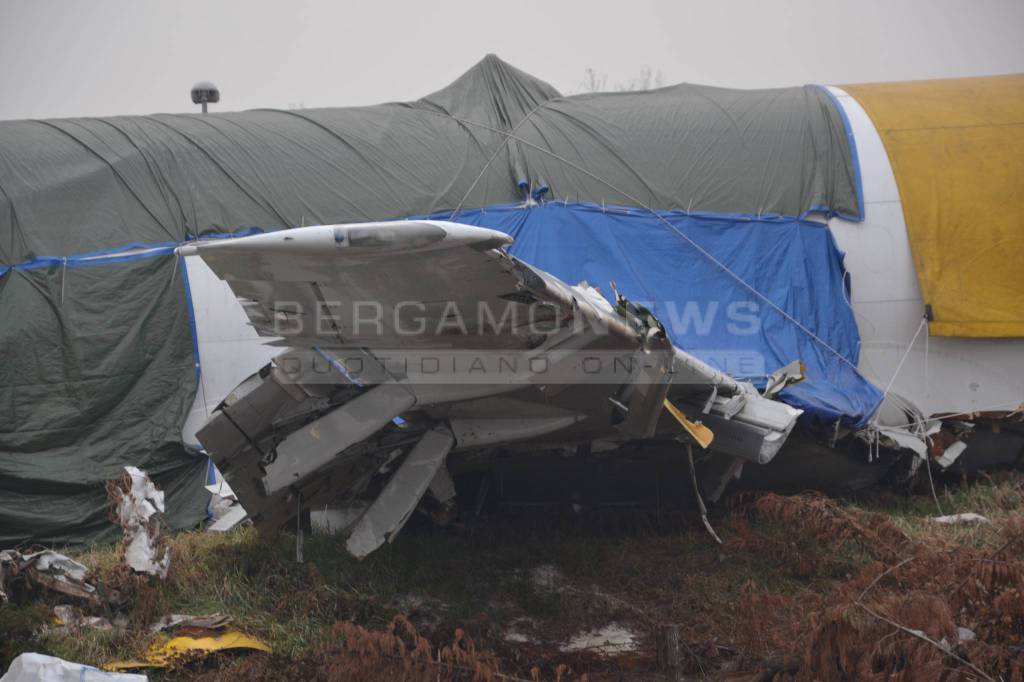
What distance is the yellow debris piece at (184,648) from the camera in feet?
17.8

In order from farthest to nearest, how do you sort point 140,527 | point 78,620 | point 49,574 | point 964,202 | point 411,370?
point 964,202
point 140,527
point 49,574
point 78,620
point 411,370

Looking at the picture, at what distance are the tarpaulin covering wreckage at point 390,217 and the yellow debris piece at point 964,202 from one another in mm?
660

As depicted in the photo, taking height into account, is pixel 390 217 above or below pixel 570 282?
above

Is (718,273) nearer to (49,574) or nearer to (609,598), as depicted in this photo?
(609,598)

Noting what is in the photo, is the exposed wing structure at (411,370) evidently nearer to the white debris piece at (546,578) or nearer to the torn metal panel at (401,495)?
the torn metal panel at (401,495)

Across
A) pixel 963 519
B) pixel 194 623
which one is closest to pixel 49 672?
pixel 194 623

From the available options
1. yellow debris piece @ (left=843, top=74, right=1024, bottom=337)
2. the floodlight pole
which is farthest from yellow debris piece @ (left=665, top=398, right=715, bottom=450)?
the floodlight pole

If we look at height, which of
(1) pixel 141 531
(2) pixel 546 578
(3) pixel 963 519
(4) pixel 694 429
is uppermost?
(4) pixel 694 429

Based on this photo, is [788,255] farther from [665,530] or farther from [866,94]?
[665,530]

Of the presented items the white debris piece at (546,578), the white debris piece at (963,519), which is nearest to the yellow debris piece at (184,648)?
the white debris piece at (546,578)

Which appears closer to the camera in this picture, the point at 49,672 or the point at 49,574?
the point at 49,672

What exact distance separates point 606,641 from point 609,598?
64 centimetres

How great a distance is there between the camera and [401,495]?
5965 millimetres

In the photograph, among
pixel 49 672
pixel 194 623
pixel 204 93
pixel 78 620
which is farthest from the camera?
pixel 204 93
